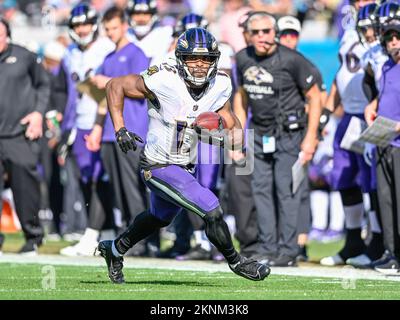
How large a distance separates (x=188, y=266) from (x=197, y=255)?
104 centimetres

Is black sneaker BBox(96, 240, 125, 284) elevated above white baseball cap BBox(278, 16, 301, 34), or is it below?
below

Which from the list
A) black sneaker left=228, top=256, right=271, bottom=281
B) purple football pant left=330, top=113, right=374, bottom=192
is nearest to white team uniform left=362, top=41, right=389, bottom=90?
purple football pant left=330, top=113, right=374, bottom=192

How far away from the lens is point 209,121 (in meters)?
9.77

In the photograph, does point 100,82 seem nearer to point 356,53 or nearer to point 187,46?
point 356,53

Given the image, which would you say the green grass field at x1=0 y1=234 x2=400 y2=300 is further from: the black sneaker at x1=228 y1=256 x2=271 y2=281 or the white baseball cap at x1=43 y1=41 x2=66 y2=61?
the white baseball cap at x1=43 y1=41 x2=66 y2=61

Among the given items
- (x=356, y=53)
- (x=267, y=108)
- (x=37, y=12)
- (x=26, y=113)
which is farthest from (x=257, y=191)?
(x=37, y=12)

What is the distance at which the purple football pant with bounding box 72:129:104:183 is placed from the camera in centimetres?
1436

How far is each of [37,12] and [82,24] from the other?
10339mm

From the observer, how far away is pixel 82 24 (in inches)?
580

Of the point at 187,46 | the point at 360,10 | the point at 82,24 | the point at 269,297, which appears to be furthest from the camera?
the point at 82,24

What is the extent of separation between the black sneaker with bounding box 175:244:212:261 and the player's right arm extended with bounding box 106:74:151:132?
12.0 ft

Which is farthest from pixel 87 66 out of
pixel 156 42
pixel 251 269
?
pixel 251 269

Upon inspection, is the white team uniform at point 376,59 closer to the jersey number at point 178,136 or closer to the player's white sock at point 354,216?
the player's white sock at point 354,216

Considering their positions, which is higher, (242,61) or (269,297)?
(242,61)
